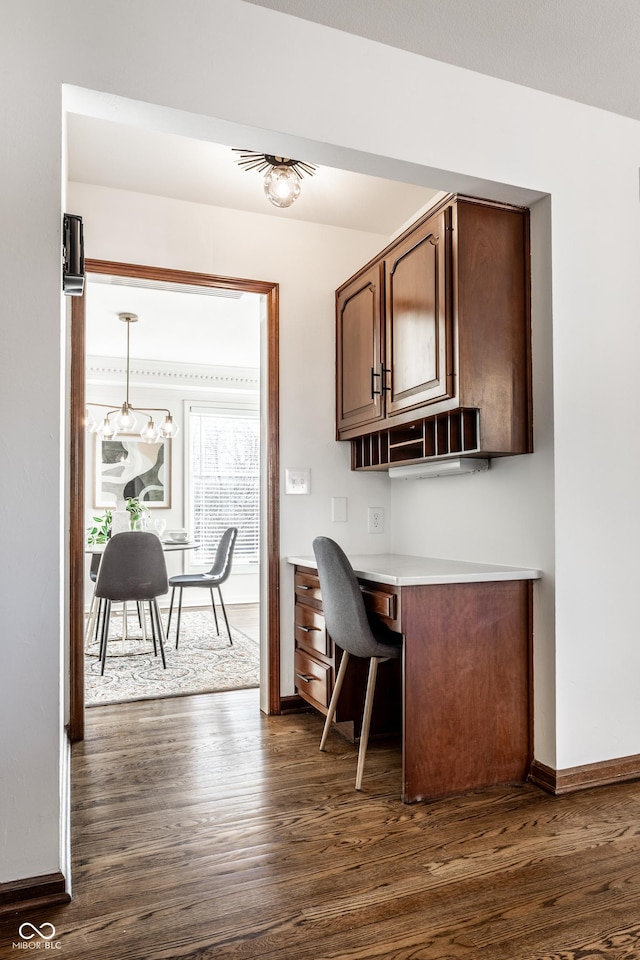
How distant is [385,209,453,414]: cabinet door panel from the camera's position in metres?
2.54

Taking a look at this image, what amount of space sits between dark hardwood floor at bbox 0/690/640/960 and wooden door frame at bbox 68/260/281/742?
19.2 inches

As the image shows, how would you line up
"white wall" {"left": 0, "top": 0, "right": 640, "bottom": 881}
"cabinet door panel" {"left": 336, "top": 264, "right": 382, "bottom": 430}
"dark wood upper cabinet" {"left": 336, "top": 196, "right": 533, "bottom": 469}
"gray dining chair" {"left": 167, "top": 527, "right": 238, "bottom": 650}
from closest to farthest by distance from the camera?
"white wall" {"left": 0, "top": 0, "right": 640, "bottom": 881}
"dark wood upper cabinet" {"left": 336, "top": 196, "right": 533, "bottom": 469}
"cabinet door panel" {"left": 336, "top": 264, "right": 382, "bottom": 430}
"gray dining chair" {"left": 167, "top": 527, "right": 238, "bottom": 650}

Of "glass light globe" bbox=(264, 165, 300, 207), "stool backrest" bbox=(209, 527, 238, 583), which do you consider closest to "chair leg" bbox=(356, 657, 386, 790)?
"glass light globe" bbox=(264, 165, 300, 207)

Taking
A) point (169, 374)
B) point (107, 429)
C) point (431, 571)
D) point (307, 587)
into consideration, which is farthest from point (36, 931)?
point (169, 374)

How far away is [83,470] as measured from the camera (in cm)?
307

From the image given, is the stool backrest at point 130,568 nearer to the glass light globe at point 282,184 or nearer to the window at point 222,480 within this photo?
the glass light globe at point 282,184

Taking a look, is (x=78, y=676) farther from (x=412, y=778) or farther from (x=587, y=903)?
(x=587, y=903)

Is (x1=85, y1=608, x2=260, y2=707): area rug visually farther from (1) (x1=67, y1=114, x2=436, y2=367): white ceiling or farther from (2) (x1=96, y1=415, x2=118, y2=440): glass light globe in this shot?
(1) (x1=67, y1=114, x2=436, y2=367): white ceiling

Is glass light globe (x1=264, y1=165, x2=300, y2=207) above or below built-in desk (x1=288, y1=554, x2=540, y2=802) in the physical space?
above

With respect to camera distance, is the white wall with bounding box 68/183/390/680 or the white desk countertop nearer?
the white desk countertop

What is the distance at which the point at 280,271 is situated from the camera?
3.52 meters

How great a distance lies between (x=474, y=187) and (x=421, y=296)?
0.46 m

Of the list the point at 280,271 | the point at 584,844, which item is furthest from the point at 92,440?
the point at 584,844
